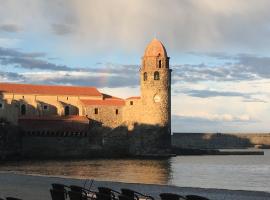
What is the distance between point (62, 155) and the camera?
2399 inches

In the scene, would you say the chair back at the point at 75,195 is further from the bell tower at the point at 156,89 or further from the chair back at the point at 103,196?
the bell tower at the point at 156,89

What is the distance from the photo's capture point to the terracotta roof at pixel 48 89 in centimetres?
6669

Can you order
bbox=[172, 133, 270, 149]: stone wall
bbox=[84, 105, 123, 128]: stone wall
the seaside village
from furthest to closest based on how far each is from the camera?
bbox=[172, 133, 270, 149]: stone wall, bbox=[84, 105, 123, 128]: stone wall, the seaside village

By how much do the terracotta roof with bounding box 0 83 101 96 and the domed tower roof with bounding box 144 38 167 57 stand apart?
9.16 metres

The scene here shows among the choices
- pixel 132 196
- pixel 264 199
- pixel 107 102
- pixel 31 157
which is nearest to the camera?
pixel 132 196

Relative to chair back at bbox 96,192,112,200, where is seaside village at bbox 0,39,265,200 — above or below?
above

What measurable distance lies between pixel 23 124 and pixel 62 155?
545cm

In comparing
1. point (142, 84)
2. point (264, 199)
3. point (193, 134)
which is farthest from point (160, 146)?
point (264, 199)

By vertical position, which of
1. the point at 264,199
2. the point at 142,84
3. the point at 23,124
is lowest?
the point at 264,199

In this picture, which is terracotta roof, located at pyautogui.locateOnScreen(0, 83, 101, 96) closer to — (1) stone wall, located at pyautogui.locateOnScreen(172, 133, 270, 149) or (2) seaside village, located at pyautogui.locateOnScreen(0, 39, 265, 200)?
(2) seaside village, located at pyautogui.locateOnScreen(0, 39, 265, 200)

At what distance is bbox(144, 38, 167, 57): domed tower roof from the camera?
65812mm

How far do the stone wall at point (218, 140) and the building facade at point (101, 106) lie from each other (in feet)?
88.6

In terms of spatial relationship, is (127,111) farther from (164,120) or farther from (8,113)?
(8,113)

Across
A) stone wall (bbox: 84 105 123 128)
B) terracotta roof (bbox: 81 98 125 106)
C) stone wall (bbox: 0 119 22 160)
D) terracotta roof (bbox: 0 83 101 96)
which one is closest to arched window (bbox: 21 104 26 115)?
terracotta roof (bbox: 0 83 101 96)
